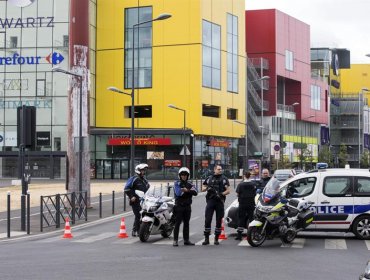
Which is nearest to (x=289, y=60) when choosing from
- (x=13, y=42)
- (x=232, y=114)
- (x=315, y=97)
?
(x=315, y=97)

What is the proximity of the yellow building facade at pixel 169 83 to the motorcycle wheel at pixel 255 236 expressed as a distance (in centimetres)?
5016

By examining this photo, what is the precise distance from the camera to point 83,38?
26047 millimetres

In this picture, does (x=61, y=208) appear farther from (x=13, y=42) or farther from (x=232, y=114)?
(x=232, y=114)

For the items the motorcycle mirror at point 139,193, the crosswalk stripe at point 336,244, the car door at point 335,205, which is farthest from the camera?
the motorcycle mirror at point 139,193

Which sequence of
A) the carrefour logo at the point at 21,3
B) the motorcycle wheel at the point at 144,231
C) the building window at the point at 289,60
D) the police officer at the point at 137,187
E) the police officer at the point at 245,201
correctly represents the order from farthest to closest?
the building window at the point at 289,60 → the carrefour logo at the point at 21,3 → the police officer at the point at 137,187 → the police officer at the point at 245,201 → the motorcycle wheel at the point at 144,231

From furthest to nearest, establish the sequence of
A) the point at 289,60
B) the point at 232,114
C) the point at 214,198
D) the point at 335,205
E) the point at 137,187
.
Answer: the point at 289,60 → the point at 232,114 → the point at 137,187 → the point at 335,205 → the point at 214,198

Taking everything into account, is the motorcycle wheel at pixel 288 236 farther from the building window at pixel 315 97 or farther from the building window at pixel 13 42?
the building window at pixel 315 97

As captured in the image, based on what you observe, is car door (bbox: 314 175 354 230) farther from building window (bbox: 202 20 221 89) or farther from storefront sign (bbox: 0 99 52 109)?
storefront sign (bbox: 0 99 52 109)

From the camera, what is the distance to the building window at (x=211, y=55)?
67750mm

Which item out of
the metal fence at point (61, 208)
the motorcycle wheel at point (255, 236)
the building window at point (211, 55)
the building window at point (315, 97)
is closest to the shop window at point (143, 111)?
the building window at point (211, 55)

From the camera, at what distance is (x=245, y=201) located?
605 inches

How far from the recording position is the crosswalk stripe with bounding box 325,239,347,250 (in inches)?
554

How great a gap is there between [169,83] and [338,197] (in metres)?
52.7

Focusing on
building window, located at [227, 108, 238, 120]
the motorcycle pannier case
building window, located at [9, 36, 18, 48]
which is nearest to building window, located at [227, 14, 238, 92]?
building window, located at [227, 108, 238, 120]
